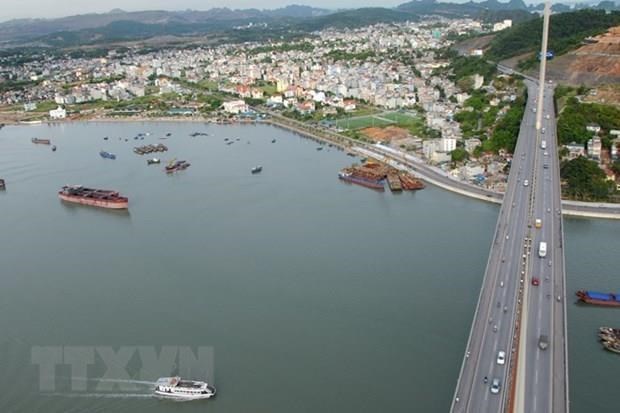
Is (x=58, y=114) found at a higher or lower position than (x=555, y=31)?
lower

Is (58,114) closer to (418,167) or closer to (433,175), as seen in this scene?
(418,167)

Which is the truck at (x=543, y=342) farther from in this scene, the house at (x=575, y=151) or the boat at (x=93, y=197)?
the boat at (x=93, y=197)

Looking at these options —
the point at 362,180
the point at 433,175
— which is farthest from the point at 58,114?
the point at 433,175

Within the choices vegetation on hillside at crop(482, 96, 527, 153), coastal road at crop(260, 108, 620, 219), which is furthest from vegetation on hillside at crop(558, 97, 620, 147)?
coastal road at crop(260, 108, 620, 219)

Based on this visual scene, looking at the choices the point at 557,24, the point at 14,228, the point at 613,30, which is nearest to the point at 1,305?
the point at 14,228

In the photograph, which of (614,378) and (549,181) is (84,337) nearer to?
(614,378)

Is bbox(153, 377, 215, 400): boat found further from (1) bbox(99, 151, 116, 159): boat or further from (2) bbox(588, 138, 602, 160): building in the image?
(1) bbox(99, 151, 116, 159): boat

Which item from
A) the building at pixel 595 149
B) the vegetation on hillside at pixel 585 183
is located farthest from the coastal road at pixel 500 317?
the building at pixel 595 149
